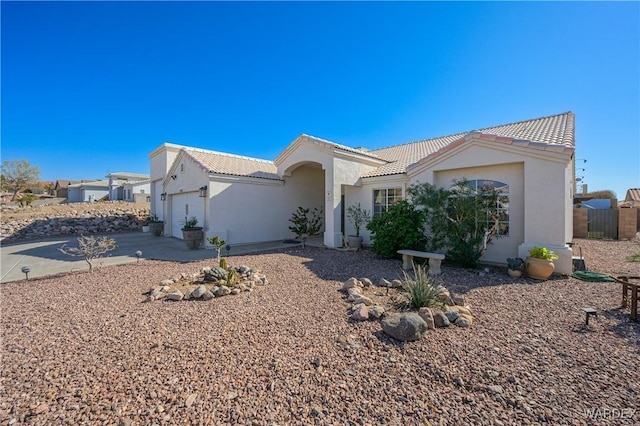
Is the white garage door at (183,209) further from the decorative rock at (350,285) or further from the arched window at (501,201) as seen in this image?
the arched window at (501,201)

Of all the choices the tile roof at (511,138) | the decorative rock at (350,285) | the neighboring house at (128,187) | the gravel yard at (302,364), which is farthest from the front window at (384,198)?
the neighboring house at (128,187)

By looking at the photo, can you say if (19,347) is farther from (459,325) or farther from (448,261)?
(448,261)

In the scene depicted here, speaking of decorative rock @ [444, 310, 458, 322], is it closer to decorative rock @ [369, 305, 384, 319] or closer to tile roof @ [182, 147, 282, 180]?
decorative rock @ [369, 305, 384, 319]

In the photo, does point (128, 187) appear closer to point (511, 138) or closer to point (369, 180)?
point (369, 180)

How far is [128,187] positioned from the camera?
3703cm

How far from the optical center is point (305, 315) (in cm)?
504

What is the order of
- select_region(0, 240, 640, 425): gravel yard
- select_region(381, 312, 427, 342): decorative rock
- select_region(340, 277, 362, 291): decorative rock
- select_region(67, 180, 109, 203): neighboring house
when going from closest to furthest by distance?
1. select_region(0, 240, 640, 425): gravel yard
2. select_region(381, 312, 427, 342): decorative rock
3. select_region(340, 277, 362, 291): decorative rock
4. select_region(67, 180, 109, 203): neighboring house

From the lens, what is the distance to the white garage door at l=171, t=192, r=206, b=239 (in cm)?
1405

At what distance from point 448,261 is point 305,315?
6.79 metres

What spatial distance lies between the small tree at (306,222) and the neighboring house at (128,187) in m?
27.6

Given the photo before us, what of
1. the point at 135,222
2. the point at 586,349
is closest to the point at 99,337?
the point at 586,349

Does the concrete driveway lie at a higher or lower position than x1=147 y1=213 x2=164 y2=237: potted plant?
lower

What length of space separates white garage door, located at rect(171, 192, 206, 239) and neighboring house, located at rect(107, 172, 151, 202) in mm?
21153

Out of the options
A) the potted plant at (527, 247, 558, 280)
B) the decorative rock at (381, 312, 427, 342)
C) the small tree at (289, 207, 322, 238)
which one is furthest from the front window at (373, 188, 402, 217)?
the decorative rock at (381, 312, 427, 342)
